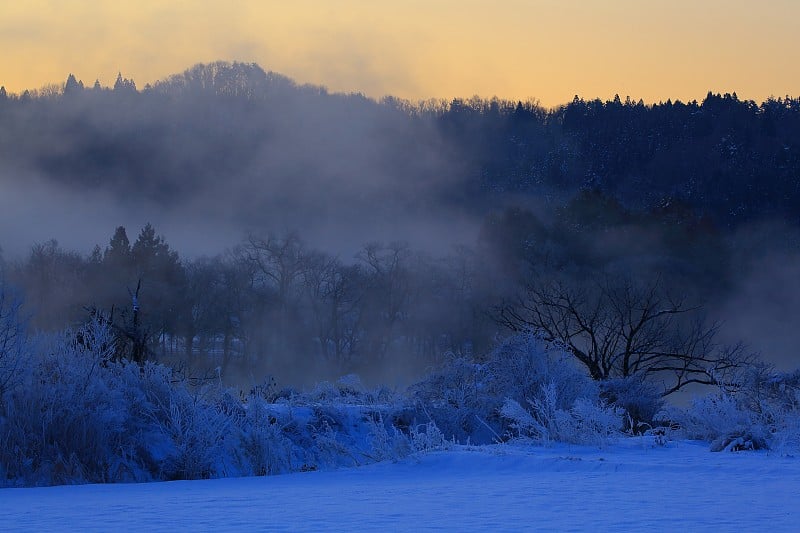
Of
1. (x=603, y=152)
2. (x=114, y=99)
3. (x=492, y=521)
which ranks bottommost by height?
(x=492, y=521)

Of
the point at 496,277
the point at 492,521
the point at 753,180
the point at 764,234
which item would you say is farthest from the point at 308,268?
the point at 492,521

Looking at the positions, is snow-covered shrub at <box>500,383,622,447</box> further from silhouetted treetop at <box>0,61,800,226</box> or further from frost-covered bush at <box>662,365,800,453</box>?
silhouetted treetop at <box>0,61,800,226</box>

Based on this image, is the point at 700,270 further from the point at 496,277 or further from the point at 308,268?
the point at 308,268

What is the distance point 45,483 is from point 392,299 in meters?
53.7

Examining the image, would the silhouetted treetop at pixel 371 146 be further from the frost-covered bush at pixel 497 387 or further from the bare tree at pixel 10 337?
the bare tree at pixel 10 337

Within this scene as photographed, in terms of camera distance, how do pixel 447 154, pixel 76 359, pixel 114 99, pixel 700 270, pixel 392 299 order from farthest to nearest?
pixel 114 99 → pixel 447 154 → pixel 392 299 → pixel 700 270 → pixel 76 359

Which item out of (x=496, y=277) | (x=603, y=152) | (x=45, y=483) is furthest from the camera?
(x=603, y=152)

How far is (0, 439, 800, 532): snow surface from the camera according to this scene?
634 centimetres

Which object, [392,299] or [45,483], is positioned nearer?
[45,483]

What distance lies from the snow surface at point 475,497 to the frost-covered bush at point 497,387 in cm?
653

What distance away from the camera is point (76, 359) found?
44.9 feet

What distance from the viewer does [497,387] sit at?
2036 centimetres

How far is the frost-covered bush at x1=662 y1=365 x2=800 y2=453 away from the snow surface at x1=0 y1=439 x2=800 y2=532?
557mm

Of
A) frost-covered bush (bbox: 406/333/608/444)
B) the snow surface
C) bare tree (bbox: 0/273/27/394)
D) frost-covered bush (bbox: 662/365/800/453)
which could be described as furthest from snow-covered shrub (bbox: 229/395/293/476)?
frost-covered bush (bbox: 662/365/800/453)
